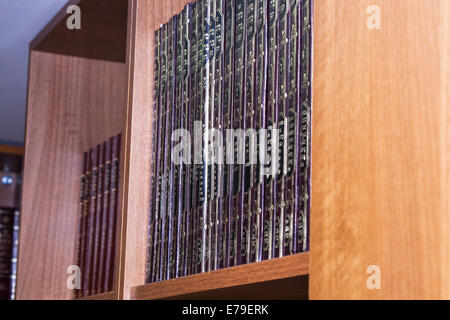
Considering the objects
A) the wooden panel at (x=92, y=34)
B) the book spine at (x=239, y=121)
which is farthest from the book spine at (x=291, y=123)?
the wooden panel at (x=92, y=34)

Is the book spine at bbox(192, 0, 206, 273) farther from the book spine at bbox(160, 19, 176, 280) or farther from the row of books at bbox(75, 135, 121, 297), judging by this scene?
the row of books at bbox(75, 135, 121, 297)

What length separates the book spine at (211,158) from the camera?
43.4 inches

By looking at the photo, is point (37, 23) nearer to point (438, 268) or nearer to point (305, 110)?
point (305, 110)

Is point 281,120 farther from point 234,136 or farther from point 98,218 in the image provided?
point 98,218

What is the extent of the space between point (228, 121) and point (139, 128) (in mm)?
272

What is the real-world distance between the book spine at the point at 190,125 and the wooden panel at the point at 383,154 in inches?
14.2

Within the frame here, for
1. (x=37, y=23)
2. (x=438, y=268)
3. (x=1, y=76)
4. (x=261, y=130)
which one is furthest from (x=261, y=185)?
(x=1, y=76)

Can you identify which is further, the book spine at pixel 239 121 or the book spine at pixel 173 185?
the book spine at pixel 173 185

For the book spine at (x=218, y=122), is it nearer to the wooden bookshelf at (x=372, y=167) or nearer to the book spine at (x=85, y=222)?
the wooden bookshelf at (x=372, y=167)

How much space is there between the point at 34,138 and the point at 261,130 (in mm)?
967

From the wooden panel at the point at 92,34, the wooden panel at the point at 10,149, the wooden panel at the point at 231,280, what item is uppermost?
the wooden panel at the point at 92,34

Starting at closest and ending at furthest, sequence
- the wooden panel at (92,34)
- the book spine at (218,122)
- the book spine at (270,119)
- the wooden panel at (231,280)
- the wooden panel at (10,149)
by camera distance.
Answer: the wooden panel at (231,280), the book spine at (270,119), the book spine at (218,122), the wooden panel at (92,34), the wooden panel at (10,149)

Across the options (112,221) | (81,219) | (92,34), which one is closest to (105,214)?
(112,221)

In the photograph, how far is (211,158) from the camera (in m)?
1.14
